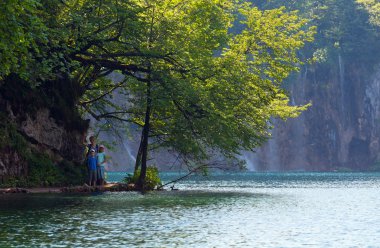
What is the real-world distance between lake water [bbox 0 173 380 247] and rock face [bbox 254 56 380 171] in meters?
96.8

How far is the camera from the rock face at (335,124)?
130 m

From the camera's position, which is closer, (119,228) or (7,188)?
(119,228)

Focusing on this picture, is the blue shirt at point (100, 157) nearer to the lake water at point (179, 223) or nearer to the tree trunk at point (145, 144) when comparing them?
the tree trunk at point (145, 144)

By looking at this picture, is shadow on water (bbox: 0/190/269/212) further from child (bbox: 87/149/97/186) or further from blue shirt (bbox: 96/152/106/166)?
blue shirt (bbox: 96/152/106/166)

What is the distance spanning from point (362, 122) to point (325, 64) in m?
12.9

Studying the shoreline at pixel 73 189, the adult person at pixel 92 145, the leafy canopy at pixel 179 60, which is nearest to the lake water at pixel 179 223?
the shoreline at pixel 73 189

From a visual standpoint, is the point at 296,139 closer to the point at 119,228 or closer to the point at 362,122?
the point at 362,122

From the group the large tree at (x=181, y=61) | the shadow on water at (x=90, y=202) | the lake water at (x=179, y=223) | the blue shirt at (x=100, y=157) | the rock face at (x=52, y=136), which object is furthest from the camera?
the blue shirt at (x=100, y=157)

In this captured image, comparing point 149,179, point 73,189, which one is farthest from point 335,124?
point 73,189

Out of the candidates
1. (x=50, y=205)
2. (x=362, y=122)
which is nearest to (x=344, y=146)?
(x=362, y=122)

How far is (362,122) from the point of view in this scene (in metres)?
131

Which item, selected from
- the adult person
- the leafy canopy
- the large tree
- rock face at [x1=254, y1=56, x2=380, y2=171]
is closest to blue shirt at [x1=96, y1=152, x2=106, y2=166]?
the adult person

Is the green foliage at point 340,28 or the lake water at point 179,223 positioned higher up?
the green foliage at point 340,28

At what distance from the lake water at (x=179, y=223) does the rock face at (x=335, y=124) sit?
318 ft
